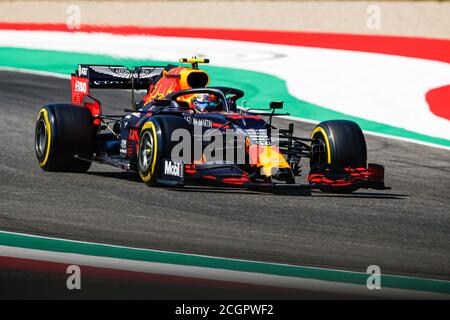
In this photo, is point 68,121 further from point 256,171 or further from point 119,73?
point 256,171

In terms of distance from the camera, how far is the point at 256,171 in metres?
10.7

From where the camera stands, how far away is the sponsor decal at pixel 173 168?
1058cm

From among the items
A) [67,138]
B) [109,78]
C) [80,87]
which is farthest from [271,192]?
[80,87]

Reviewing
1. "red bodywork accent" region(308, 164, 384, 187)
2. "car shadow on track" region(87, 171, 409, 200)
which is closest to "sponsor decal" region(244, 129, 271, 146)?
"car shadow on track" region(87, 171, 409, 200)

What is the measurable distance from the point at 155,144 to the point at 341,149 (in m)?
2.01

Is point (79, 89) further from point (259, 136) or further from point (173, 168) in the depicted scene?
point (259, 136)

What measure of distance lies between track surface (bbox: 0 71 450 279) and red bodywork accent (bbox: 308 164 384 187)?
0.16 meters

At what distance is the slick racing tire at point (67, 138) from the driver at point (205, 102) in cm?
127

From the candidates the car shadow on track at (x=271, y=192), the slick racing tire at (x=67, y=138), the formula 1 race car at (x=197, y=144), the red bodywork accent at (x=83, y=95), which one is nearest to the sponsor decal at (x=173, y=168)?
the formula 1 race car at (x=197, y=144)

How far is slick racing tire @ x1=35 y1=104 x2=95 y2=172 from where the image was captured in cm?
1207

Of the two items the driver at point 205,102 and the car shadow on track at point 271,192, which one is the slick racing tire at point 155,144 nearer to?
the car shadow on track at point 271,192
